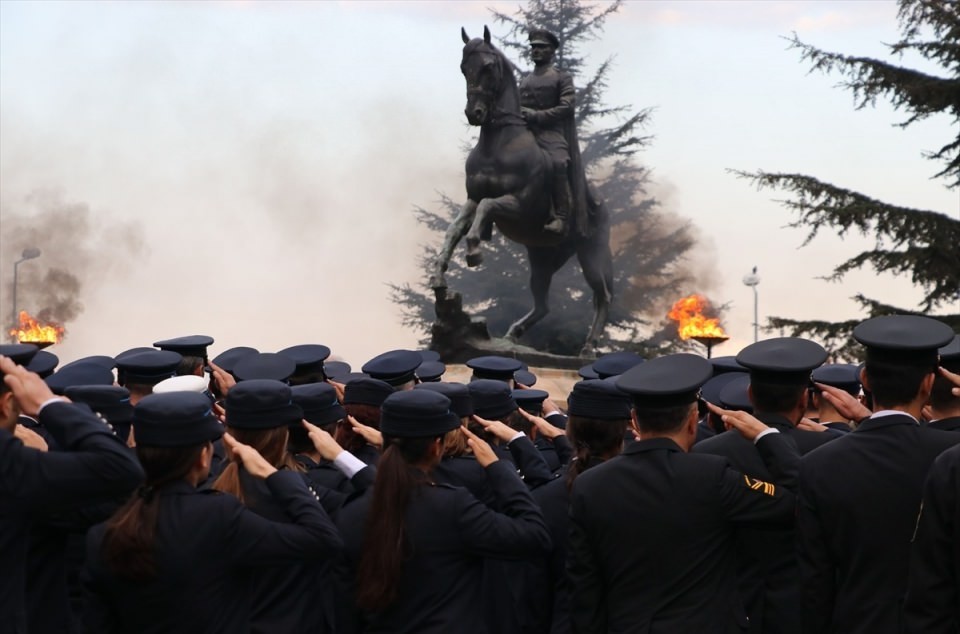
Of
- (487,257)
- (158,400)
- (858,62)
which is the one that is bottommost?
(487,257)

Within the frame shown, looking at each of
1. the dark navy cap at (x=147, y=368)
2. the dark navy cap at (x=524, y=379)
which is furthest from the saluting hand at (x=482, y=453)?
the dark navy cap at (x=524, y=379)

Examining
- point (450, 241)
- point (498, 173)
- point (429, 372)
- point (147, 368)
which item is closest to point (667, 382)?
point (147, 368)

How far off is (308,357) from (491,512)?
9.57ft

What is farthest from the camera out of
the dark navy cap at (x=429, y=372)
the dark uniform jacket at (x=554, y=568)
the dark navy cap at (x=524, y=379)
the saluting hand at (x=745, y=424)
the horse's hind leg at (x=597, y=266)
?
the horse's hind leg at (x=597, y=266)

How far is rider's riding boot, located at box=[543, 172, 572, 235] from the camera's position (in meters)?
16.0

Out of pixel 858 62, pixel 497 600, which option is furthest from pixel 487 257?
pixel 497 600

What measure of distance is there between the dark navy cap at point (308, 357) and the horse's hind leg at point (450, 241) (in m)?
7.42

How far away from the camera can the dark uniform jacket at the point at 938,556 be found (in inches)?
138

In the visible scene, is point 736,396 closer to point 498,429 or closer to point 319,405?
point 498,429

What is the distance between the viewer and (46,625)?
425 cm

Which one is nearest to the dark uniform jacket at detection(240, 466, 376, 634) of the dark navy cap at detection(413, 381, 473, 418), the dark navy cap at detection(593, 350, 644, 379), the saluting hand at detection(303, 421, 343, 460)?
the saluting hand at detection(303, 421, 343, 460)

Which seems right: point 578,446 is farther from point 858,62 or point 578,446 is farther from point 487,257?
point 487,257

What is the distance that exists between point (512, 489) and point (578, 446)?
0.40 m

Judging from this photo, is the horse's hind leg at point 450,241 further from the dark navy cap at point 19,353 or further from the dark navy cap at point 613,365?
the dark navy cap at point 19,353
